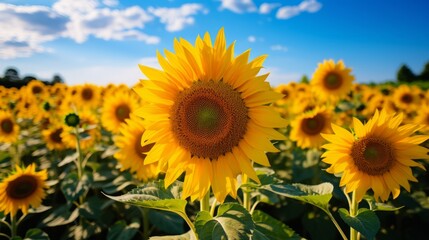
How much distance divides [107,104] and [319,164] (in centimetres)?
374

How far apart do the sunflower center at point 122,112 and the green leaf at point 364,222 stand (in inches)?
170

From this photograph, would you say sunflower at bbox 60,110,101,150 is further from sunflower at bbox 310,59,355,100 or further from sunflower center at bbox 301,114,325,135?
sunflower at bbox 310,59,355,100

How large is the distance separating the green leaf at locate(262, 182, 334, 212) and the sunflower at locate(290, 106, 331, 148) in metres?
3.01

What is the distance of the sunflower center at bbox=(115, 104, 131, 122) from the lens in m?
5.95

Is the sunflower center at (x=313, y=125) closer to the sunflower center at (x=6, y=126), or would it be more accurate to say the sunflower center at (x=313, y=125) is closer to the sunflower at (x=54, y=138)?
the sunflower at (x=54, y=138)

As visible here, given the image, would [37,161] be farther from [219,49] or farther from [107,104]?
[219,49]

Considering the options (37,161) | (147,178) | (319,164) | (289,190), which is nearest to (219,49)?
(289,190)

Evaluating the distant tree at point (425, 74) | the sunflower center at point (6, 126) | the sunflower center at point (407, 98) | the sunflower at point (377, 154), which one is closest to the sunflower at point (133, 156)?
the sunflower at point (377, 154)

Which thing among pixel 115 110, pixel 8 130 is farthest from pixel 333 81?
pixel 8 130

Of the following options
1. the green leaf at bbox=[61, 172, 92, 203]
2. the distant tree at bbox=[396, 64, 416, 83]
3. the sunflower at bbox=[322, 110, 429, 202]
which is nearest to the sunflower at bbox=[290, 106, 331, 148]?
the sunflower at bbox=[322, 110, 429, 202]

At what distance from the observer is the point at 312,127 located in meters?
5.56

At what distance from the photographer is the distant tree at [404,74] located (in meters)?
43.6

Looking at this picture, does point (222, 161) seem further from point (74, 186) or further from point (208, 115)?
point (74, 186)

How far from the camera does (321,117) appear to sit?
559 cm
